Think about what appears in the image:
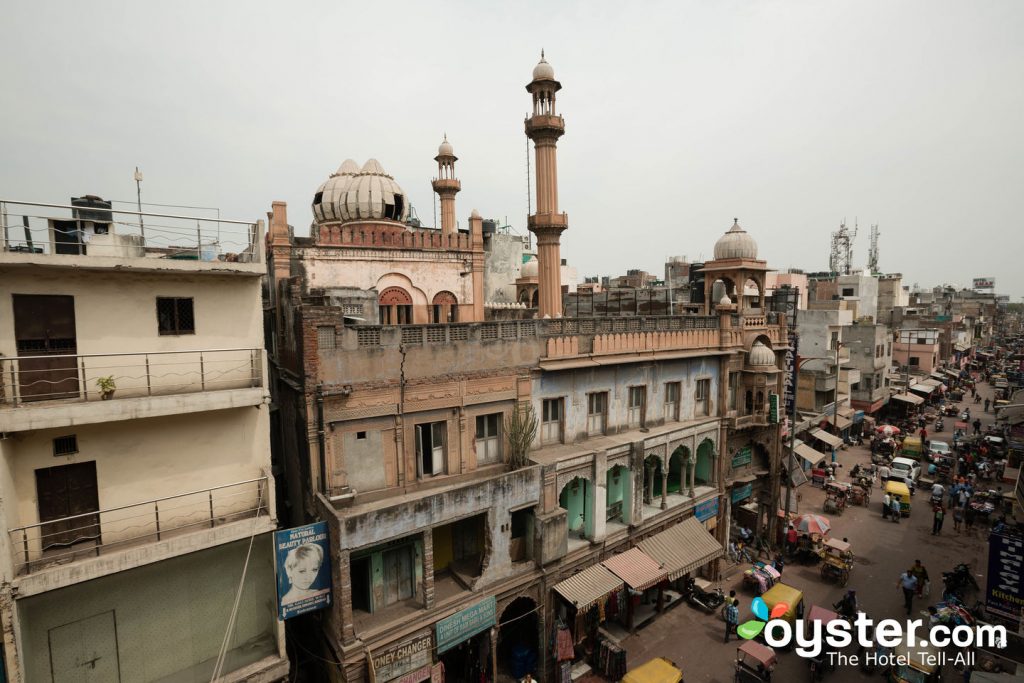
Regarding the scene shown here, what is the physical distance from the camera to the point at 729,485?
23.0 m

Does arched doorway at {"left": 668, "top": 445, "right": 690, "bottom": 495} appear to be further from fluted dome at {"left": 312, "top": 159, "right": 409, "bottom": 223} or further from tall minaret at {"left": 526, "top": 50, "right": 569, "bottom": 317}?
fluted dome at {"left": 312, "top": 159, "right": 409, "bottom": 223}

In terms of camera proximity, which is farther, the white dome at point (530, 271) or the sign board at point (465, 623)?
the white dome at point (530, 271)

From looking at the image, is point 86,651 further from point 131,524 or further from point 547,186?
point 547,186

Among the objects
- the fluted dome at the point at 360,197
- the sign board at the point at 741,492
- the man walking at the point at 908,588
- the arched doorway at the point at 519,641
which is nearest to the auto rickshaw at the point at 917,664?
the man walking at the point at 908,588

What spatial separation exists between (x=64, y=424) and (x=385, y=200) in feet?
49.9

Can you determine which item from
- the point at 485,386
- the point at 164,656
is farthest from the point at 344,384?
the point at 164,656

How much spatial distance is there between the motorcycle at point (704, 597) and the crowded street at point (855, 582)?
0.95 ft

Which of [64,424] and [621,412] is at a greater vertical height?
[64,424]

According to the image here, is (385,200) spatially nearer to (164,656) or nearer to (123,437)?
(123,437)

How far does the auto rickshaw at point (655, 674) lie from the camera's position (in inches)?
544

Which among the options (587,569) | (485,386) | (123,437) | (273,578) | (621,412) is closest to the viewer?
(123,437)

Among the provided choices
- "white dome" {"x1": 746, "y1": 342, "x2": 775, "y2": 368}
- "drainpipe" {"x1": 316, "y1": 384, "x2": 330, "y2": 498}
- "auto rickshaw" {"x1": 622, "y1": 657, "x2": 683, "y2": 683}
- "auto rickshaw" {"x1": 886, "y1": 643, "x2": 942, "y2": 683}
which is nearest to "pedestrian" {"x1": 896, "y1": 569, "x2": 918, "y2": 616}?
"auto rickshaw" {"x1": 886, "y1": 643, "x2": 942, "y2": 683}

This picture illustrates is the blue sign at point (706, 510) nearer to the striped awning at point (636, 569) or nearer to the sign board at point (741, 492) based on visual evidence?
the sign board at point (741, 492)

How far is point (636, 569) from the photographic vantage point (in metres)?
17.4
